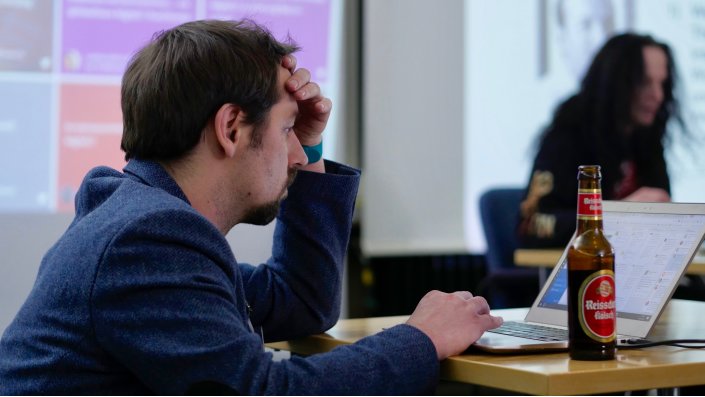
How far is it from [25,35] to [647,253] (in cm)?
245

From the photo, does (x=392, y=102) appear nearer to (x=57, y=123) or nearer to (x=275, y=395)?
(x=57, y=123)

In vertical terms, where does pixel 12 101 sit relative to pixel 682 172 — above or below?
above

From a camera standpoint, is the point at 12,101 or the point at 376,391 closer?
the point at 376,391

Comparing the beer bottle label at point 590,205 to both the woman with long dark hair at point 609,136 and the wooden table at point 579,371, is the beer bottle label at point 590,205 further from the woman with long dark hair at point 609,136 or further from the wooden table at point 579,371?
the woman with long dark hair at point 609,136

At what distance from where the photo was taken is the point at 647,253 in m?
1.62

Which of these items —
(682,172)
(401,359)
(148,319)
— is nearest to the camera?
(148,319)

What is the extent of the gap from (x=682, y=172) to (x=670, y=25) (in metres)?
0.72

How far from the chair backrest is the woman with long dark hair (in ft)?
0.58

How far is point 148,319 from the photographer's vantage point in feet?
3.84

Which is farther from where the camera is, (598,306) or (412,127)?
(412,127)

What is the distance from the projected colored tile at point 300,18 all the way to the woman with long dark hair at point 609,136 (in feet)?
3.01

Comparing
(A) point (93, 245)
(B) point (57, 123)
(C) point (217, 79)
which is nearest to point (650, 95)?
(B) point (57, 123)

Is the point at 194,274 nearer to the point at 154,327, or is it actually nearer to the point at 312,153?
the point at 154,327

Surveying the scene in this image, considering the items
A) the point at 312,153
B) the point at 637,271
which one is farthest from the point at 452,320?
the point at 312,153
